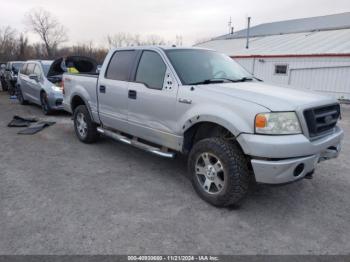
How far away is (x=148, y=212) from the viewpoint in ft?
10.8

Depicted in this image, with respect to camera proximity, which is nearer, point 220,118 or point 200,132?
point 220,118

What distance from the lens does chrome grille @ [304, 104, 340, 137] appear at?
3010mm

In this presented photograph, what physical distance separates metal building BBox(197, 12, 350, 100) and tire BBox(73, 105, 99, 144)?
8333 mm

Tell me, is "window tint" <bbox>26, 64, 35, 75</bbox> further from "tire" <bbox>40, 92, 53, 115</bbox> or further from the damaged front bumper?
the damaged front bumper

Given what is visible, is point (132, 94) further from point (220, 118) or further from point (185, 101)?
point (220, 118)

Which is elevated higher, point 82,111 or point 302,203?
point 82,111

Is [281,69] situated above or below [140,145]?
above

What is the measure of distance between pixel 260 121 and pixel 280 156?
0.40 m

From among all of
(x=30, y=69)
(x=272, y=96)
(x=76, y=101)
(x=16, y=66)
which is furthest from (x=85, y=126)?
(x=16, y=66)

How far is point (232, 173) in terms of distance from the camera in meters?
3.11

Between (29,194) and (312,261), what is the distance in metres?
3.35

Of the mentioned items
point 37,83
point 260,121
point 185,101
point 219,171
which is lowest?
point 219,171

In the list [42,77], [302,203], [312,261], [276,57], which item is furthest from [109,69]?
[276,57]

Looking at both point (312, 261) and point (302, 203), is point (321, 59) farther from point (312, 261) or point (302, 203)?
point (312, 261)
